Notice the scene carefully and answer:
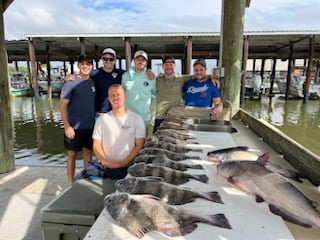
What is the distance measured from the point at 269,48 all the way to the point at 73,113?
19.9 meters

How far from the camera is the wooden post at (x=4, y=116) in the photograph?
4.46 m

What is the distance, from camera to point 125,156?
8.50 feet

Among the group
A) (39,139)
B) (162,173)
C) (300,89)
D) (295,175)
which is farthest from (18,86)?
(295,175)

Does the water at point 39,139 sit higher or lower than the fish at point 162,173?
lower

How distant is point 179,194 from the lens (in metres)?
1.68

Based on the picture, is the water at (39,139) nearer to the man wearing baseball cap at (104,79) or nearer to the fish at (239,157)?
the man wearing baseball cap at (104,79)

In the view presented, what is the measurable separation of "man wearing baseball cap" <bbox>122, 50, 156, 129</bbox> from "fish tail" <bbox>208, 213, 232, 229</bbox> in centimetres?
221

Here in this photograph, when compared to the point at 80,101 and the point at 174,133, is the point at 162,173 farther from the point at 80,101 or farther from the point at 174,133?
the point at 80,101

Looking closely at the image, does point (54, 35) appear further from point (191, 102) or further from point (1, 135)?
point (191, 102)

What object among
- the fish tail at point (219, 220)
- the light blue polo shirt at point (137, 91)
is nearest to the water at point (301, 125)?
the light blue polo shirt at point (137, 91)

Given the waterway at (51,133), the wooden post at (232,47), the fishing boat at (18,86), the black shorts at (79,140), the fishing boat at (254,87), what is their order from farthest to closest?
the fishing boat at (18,86) → the fishing boat at (254,87) → the waterway at (51,133) → the wooden post at (232,47) → the black shorts at (79,140)

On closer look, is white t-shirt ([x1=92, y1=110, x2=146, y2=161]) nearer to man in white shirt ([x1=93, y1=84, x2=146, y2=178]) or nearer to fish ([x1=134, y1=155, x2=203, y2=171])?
man in white shirt ([x1=93, y1=84, x2=146, y2=178])

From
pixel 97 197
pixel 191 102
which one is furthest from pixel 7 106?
pixel 97 197

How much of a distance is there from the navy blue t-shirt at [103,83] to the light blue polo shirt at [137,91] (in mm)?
125
